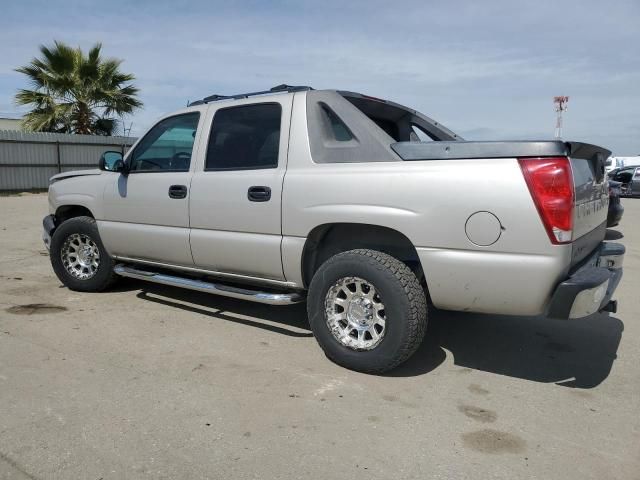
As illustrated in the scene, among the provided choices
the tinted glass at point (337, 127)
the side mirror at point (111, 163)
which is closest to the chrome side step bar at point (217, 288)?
the side mirror at point (111, 163)

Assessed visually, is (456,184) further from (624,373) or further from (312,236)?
(624,373)

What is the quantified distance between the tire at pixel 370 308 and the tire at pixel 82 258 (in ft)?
8.75

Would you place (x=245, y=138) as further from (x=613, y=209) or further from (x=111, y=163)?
(x=613, y=209)

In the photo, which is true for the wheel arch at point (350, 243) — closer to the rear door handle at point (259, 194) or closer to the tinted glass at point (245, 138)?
the rear door handle at point (259, 194)

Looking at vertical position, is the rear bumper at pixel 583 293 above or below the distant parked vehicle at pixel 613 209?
below

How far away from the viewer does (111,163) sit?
5340mm

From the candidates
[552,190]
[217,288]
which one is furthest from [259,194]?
[552,190]

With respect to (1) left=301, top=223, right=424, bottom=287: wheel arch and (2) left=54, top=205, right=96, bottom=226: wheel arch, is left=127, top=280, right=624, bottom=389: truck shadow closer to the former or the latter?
(1) left=301, top=223, right=424, bottom=287: wheel arch

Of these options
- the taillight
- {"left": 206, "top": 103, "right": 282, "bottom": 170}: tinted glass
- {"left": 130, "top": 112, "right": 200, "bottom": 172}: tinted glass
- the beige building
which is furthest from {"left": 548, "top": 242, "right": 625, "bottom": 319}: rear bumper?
the beige building

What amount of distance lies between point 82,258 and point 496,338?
4.10m

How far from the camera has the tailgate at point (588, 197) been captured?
335 centimetres

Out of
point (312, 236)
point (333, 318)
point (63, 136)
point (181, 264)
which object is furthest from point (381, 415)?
point (63, 136)

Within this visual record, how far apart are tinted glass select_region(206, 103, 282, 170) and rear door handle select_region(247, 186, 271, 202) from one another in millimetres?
194

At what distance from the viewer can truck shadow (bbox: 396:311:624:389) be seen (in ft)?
13.0
